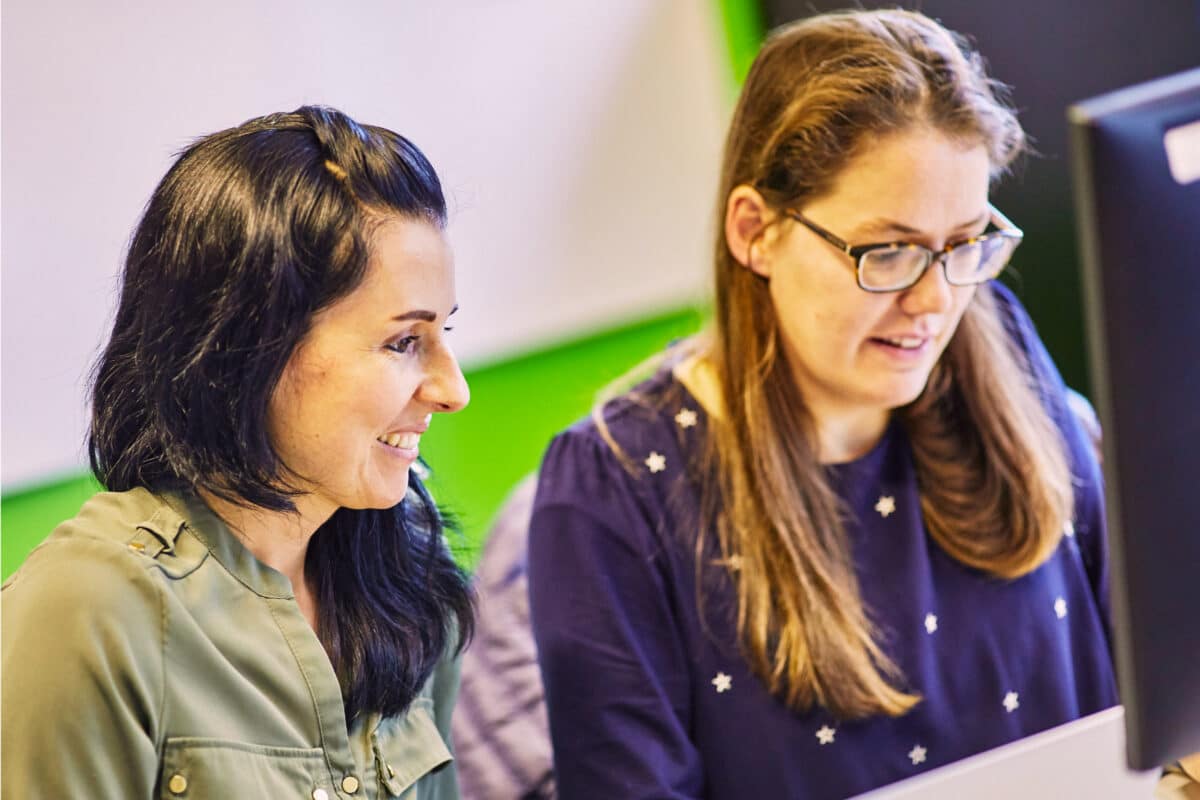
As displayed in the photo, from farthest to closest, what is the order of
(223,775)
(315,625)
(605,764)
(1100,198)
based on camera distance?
(605,764) < (315,625) < (223,775) < (1100,198)

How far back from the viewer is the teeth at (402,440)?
3.42 ft

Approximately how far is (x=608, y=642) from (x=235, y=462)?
55 centimetres

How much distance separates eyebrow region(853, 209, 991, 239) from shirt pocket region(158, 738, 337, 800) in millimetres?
745

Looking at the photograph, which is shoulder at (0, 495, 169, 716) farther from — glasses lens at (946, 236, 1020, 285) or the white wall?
glasses lens at (946, 236, 1020, 285)

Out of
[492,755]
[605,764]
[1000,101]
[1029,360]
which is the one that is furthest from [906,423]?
[492,755]

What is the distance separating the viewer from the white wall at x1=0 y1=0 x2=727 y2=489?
1.58 metres

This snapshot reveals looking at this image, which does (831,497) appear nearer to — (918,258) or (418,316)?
(918,258)

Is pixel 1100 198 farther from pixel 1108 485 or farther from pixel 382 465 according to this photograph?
pixel 382 465

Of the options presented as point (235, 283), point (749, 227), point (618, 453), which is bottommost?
point (618, 453)

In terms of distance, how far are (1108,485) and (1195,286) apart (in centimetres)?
13

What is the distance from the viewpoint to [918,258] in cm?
138

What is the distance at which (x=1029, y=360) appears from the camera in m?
1.66

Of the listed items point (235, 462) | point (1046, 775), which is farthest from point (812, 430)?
point (235, 462)

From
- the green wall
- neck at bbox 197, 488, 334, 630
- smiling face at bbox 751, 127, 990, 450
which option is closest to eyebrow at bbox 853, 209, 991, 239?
smiling face at bbox 751, 127, 990, 450
